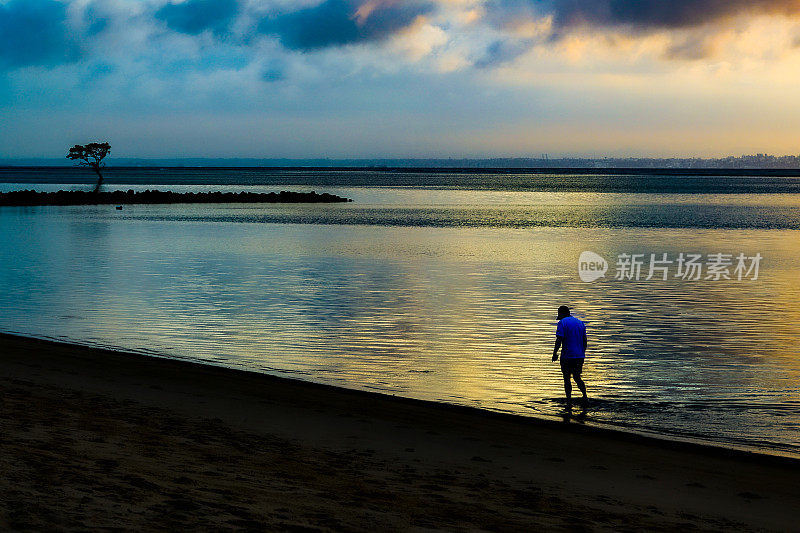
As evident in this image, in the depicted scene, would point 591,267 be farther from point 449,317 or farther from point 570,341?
point 570,341

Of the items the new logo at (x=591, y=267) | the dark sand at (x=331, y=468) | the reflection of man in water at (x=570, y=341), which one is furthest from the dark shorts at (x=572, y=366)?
the new logo at (x=591, y=267)

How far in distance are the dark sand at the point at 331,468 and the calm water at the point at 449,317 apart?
1803 mm

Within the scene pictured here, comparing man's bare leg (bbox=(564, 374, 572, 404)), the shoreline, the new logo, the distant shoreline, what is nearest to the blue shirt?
man's bare leg (bbox=(564, 374, 572, 404))

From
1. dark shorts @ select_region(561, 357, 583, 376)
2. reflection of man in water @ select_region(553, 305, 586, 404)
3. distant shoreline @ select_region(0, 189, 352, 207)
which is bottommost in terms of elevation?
distant shoreline @ select_region(0, 189, 352, 207)

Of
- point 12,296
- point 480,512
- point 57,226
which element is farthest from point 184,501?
point 57,226

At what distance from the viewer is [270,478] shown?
398 inches

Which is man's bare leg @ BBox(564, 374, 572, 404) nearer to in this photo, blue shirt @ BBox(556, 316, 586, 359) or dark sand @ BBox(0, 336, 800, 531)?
blue shirt @ BBox(556, 316, 586, 359)

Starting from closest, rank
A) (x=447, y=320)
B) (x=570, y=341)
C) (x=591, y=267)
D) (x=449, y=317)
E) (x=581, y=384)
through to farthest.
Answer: (x=570, y=341) < (x=581, y=384) < (x=447, y=320) < (x=449, y=317) < (x=591, y=267)

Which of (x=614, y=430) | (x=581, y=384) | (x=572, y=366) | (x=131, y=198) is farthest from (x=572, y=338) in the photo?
(x=131, y=198)

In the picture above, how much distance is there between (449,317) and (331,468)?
1546 cm

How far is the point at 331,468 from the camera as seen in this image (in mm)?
10930

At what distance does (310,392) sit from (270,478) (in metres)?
5.92

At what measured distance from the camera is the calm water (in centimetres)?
1667

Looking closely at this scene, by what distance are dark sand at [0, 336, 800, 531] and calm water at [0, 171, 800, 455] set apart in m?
1.80
